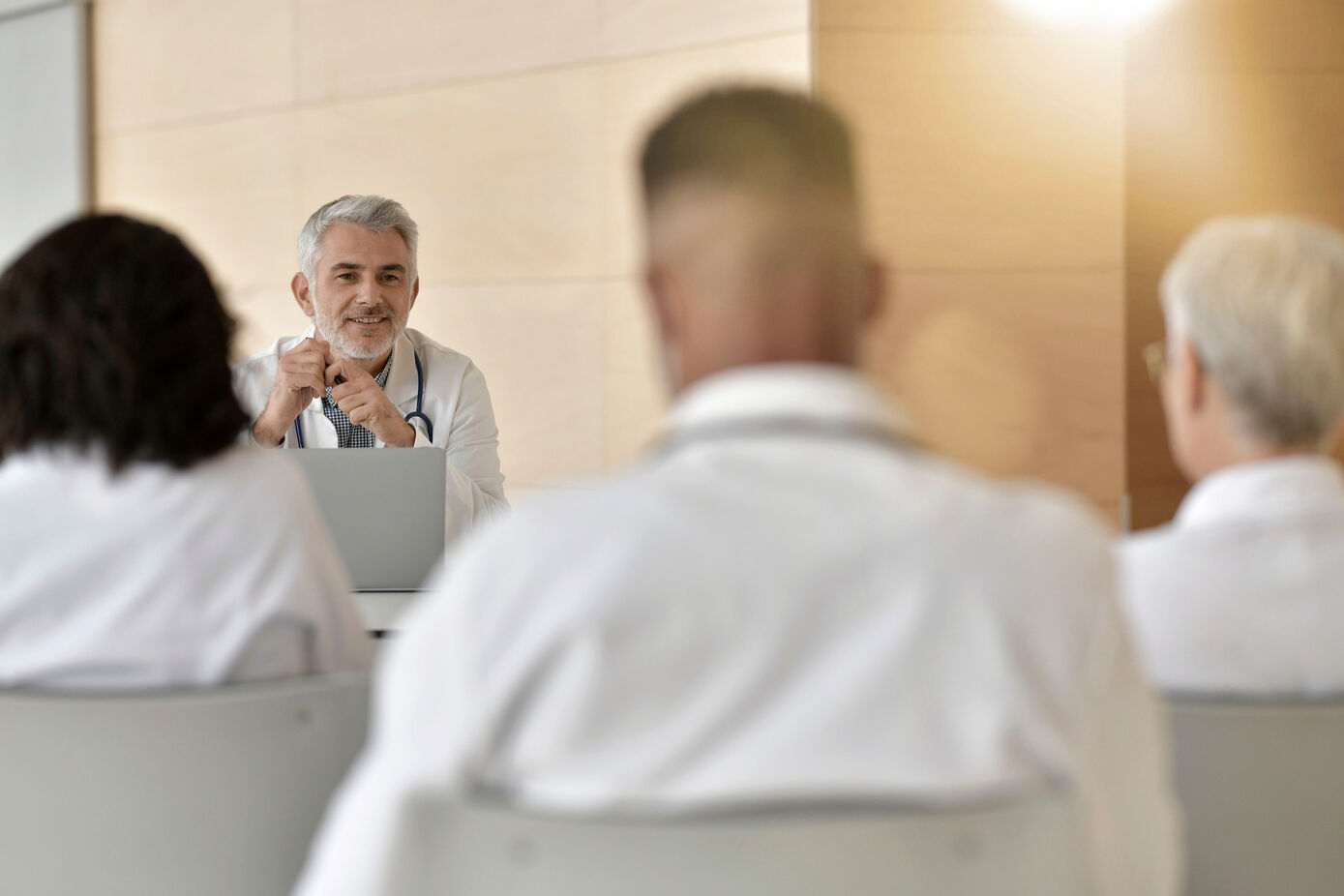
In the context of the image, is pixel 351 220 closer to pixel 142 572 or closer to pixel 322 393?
pixel 322 393

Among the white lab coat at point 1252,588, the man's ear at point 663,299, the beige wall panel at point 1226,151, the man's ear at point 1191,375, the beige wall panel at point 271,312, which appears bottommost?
the white lab coat at point 1252,588

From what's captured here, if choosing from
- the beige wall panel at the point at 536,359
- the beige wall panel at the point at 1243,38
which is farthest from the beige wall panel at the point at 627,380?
the beige wall panel at the point at 1243,38

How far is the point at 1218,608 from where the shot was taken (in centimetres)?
130

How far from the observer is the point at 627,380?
4.47m

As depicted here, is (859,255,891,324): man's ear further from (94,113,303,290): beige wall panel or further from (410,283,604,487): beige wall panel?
(94,113,303,290): beige wall panel

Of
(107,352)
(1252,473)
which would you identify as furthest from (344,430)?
(1252,473)

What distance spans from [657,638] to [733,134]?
370mm

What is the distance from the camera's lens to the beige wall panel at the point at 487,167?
14.8ft

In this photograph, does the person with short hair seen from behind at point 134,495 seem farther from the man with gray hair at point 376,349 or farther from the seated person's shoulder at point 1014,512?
the man with gray hair at point 376,349

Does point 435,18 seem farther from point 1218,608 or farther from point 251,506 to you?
point 1218,608

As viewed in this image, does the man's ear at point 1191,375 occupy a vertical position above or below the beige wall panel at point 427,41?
below

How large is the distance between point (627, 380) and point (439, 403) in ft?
3.82

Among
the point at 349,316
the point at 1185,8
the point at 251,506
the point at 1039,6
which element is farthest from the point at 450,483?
the point at 1185,8

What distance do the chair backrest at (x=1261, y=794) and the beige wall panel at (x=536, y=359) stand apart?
3.47 m
